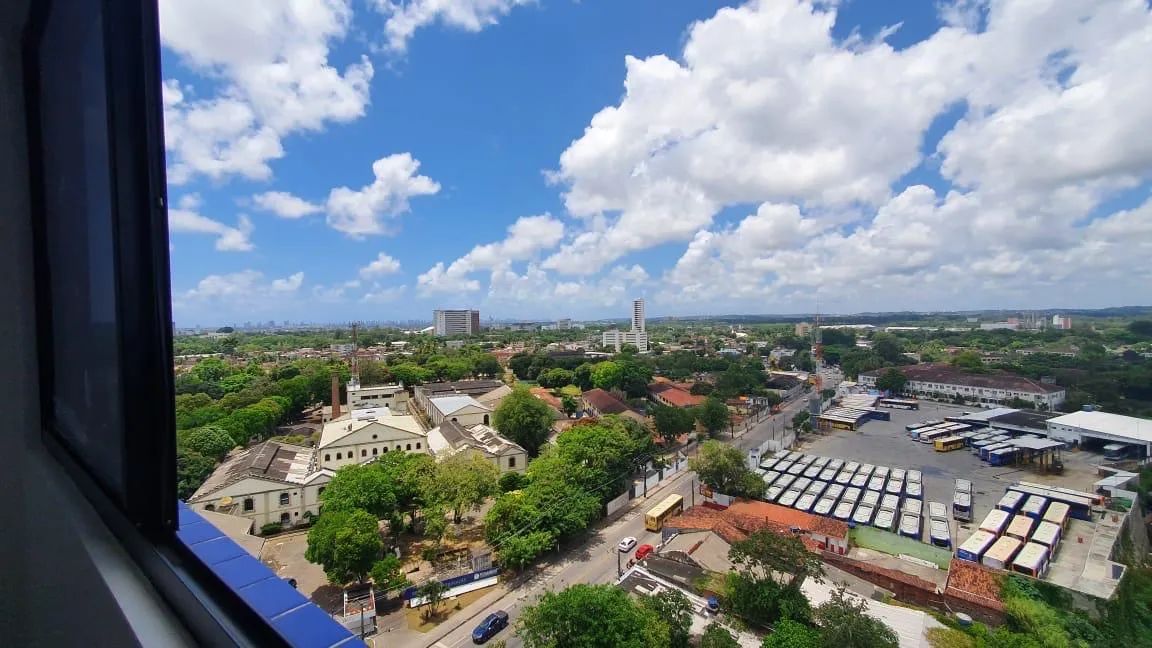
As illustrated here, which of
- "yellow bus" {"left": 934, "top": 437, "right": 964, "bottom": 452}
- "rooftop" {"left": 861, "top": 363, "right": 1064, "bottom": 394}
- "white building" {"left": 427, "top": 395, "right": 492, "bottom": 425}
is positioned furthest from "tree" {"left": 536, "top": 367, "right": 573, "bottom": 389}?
"rooftop" {"left": 861, "top": 363, "right": 1064, "bottom": 394}

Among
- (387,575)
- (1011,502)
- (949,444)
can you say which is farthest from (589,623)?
(949,444)

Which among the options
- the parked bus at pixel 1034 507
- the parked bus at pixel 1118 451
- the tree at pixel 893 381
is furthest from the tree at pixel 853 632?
the tree at pixel 893 381

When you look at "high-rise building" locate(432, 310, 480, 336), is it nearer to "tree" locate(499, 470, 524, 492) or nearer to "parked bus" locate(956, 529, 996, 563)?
"tree" locate(499, 470, 524, 492)

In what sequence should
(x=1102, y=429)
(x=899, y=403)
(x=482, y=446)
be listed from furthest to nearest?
(x=899, y=403), (x=1102, y=429), (x=482, y=446)

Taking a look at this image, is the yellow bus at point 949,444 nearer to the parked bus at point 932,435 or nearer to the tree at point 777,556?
the parked bus at point 932,435

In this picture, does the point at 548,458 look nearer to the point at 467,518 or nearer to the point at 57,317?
the point at 467,518

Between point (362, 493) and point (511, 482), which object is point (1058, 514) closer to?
point (511, 482)
